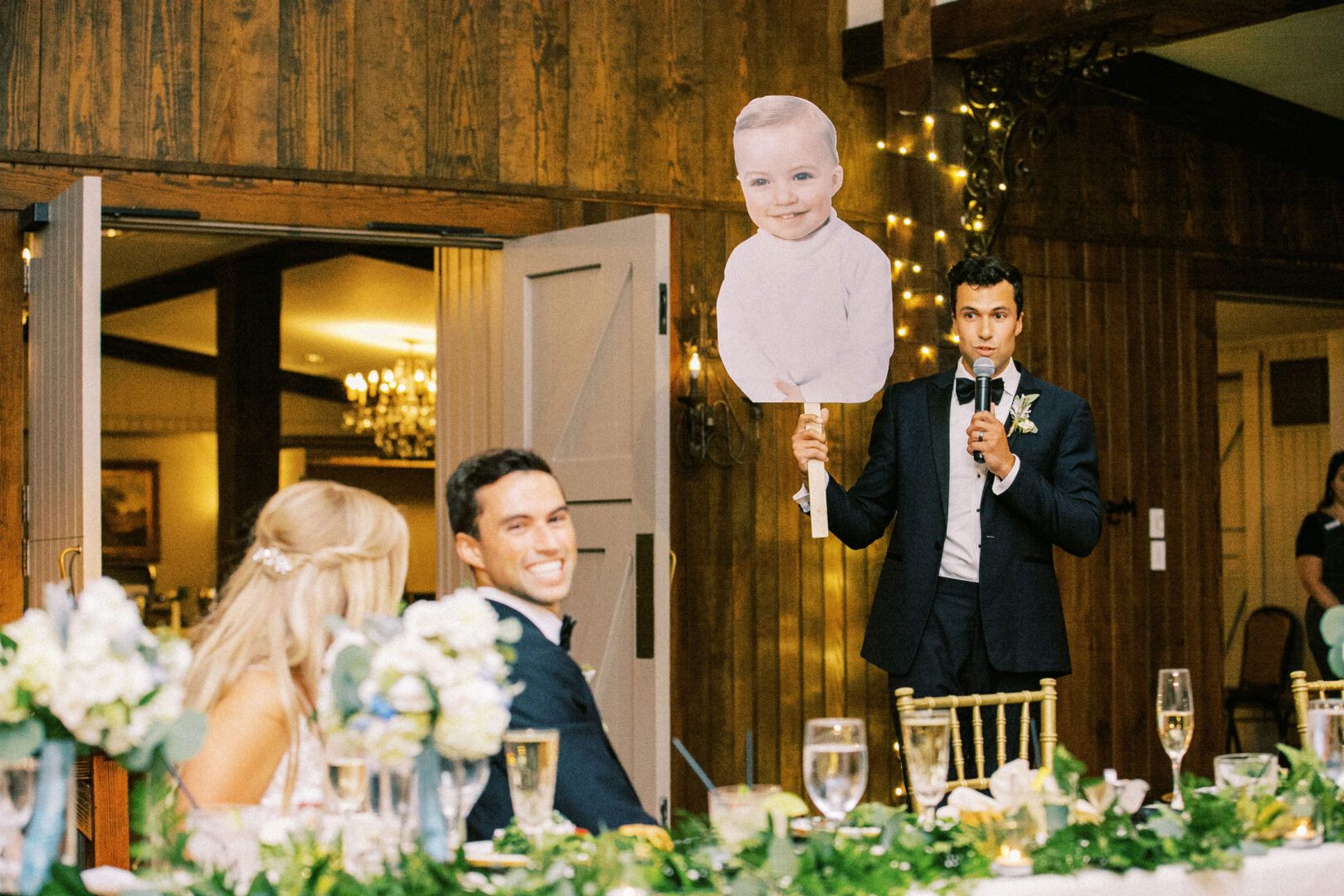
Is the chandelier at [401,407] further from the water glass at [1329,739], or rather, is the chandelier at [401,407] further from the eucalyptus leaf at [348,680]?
the eucalyptus leaf at [348,680]

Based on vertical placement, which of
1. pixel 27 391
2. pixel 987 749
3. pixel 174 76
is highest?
pixel 174 76

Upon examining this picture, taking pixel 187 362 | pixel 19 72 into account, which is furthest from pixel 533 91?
pixel 187 362

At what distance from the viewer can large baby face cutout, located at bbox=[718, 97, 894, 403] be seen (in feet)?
14.1

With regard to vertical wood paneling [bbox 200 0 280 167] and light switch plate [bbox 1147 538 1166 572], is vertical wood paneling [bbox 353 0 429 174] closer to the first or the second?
vertical wood paneling [bbox 200 0 280 167]

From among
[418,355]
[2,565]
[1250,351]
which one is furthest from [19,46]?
[1250,351]

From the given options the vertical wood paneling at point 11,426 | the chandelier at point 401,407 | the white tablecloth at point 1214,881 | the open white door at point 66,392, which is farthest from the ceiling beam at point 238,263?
the white tablecloth at point 1214,881

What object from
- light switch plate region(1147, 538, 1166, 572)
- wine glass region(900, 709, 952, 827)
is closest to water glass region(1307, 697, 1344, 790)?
wine glass region(900, 709, 952, 827)

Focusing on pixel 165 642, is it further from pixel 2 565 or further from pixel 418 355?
pixel 418 355

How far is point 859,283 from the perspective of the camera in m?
4.44

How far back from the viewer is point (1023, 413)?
3.58 metres

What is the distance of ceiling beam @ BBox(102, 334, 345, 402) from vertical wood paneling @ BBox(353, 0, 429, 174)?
6.42m

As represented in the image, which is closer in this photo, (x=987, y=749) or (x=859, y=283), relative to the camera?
(x=987, y=749)

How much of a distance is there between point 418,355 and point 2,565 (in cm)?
576

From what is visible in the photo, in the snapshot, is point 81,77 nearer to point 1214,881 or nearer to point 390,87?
point 390,87
